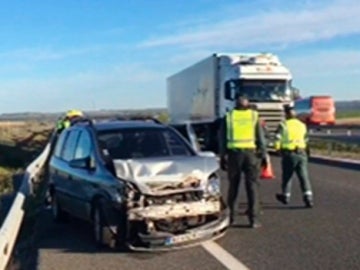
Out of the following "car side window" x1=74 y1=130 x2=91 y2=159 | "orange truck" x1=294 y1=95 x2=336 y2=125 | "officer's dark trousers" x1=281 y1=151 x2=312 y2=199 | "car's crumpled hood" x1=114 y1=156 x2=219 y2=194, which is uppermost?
"car side window" x1=74 y1=130 x2=91 y2=159

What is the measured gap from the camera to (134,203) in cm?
895

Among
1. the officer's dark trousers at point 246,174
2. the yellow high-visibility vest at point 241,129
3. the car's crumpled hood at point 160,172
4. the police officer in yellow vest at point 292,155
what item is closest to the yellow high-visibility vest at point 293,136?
the police officer in yellow vest at point 292,155

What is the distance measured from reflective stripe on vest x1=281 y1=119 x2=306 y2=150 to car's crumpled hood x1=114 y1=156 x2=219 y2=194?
11.2ft

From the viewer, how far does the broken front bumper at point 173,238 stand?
885 cm

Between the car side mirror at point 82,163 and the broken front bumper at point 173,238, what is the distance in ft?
4.79

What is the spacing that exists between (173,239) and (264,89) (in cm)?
1925

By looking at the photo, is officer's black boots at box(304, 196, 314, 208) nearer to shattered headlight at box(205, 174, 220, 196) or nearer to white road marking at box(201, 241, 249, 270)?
shattered headlight at box(205, 174, 220, 196)

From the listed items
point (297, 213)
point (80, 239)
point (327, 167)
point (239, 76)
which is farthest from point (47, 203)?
point (239, 76)

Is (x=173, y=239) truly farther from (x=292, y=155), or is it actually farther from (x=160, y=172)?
(x=292, y=155)

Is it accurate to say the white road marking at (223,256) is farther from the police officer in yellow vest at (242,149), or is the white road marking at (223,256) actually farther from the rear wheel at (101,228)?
the police officer in yellow vest at (242,149)

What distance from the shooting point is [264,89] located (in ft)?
90.7

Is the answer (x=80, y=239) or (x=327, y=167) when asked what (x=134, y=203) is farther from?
(x=327, y=167)

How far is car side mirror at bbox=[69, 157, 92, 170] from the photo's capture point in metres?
10.0

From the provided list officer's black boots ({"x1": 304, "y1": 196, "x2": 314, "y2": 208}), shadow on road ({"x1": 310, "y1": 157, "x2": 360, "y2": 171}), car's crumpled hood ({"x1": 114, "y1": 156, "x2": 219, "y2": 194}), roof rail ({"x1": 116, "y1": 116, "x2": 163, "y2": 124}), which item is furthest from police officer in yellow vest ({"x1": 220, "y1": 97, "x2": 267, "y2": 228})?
shadow on road ({"x1": 310, "y1": 157, "x2": 360, "y2": 171})
